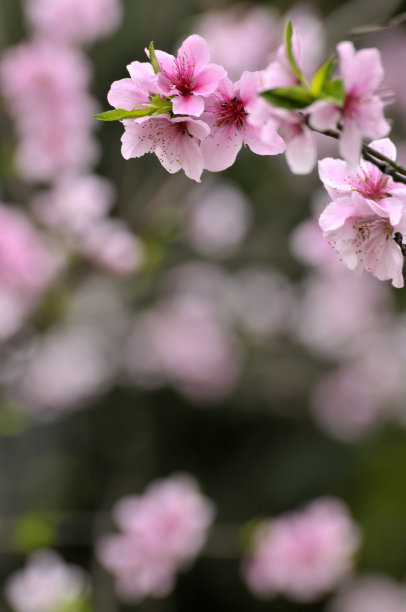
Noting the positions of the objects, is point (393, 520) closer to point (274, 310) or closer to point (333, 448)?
point (333, 448)

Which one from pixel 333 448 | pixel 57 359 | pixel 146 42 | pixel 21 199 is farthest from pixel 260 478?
pixel 146 42

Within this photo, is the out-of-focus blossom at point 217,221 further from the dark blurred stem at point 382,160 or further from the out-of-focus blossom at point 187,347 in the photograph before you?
the dark blurred stem at point 382,160

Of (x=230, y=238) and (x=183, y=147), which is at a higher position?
(x=183, y=147)

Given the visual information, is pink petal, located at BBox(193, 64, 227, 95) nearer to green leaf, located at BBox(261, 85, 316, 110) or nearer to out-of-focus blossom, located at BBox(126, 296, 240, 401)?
green leaf, located at BBox(261, 85, 316, 110)

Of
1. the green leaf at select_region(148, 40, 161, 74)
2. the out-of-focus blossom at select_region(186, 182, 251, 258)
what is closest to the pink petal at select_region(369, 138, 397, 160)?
the green leaf at select_region(148, 40, 161, 74)

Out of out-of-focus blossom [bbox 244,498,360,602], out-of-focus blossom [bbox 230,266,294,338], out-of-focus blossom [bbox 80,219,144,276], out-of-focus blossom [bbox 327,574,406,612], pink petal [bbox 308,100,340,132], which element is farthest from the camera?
out-of-focus blossom [bbox 230,266,294,338]
